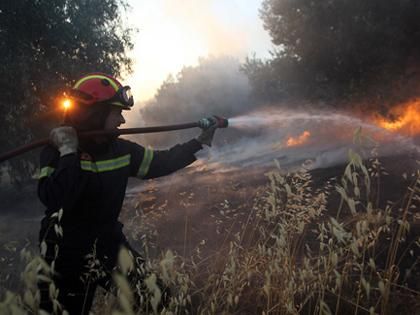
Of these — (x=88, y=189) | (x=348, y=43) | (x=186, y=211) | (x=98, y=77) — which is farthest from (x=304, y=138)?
(x=88, y=189)

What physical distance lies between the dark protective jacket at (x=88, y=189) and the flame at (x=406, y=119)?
15441 mm

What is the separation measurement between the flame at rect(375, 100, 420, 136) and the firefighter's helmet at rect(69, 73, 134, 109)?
1543cm

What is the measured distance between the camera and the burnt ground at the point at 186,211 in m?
6.28

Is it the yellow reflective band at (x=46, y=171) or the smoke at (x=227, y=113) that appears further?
the smoke at (x=227, y=113)

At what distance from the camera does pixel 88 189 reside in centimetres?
310

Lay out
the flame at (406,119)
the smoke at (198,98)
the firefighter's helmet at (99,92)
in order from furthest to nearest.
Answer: the smoke at (198,98), the flame at (406,119), the firefighter's helmet at (99,92)

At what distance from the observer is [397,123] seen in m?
Result: 17.8

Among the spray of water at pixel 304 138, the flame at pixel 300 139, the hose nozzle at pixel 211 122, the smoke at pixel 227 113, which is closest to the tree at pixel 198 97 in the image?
the smoke at pixel 227 113

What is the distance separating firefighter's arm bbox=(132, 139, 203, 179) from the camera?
3.60 m

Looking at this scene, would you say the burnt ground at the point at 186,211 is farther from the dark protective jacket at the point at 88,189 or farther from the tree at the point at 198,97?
the tree at the point at 198,97

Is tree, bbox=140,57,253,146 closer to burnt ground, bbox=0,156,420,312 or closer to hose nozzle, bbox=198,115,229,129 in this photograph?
burnt ground, bbox=0,156,420,312

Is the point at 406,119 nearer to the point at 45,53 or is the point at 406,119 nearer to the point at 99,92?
the point at 45,53

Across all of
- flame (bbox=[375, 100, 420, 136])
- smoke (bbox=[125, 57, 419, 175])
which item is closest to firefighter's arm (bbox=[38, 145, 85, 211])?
flame (bbox=[375, 100, 420, 136])

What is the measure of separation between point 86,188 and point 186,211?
10.9 ft
